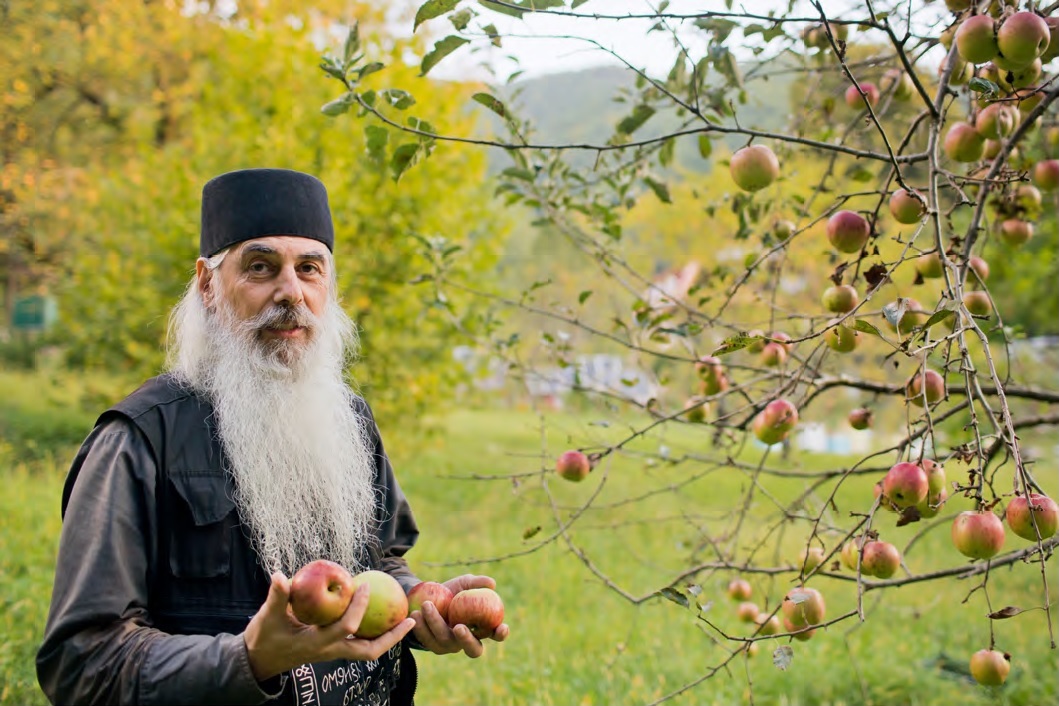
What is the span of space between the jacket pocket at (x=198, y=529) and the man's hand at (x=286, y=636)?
10.6 inches

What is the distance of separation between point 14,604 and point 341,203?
3.95 m

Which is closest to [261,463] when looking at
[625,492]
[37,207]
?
[625,492]

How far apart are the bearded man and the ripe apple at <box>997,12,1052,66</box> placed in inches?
57.5

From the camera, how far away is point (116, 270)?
7.55 metres

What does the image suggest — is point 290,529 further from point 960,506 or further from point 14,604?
point 960,506

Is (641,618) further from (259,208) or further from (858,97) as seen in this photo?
(259,208)

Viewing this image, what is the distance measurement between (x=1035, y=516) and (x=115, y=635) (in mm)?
1593

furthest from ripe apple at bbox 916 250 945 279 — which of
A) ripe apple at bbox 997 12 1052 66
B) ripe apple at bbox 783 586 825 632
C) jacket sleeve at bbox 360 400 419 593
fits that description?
jacket sleeve at bbox 360 400 419 593

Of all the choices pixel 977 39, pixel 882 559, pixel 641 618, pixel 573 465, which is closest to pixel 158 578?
pixel 573 465

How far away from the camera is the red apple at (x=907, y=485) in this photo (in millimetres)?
1567

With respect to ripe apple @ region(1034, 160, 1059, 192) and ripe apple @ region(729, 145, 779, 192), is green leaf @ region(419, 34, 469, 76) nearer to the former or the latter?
ripe apple @ region(729, 145, 779, 192)

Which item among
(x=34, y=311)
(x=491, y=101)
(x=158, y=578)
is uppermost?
(x=34, y=311)

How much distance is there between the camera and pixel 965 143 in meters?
2.19

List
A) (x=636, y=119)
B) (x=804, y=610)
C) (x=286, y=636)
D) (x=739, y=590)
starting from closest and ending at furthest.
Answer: (x=286, y=636) < (x=804, y=610) < (x=636, y=119) < (x=739, y=590)
